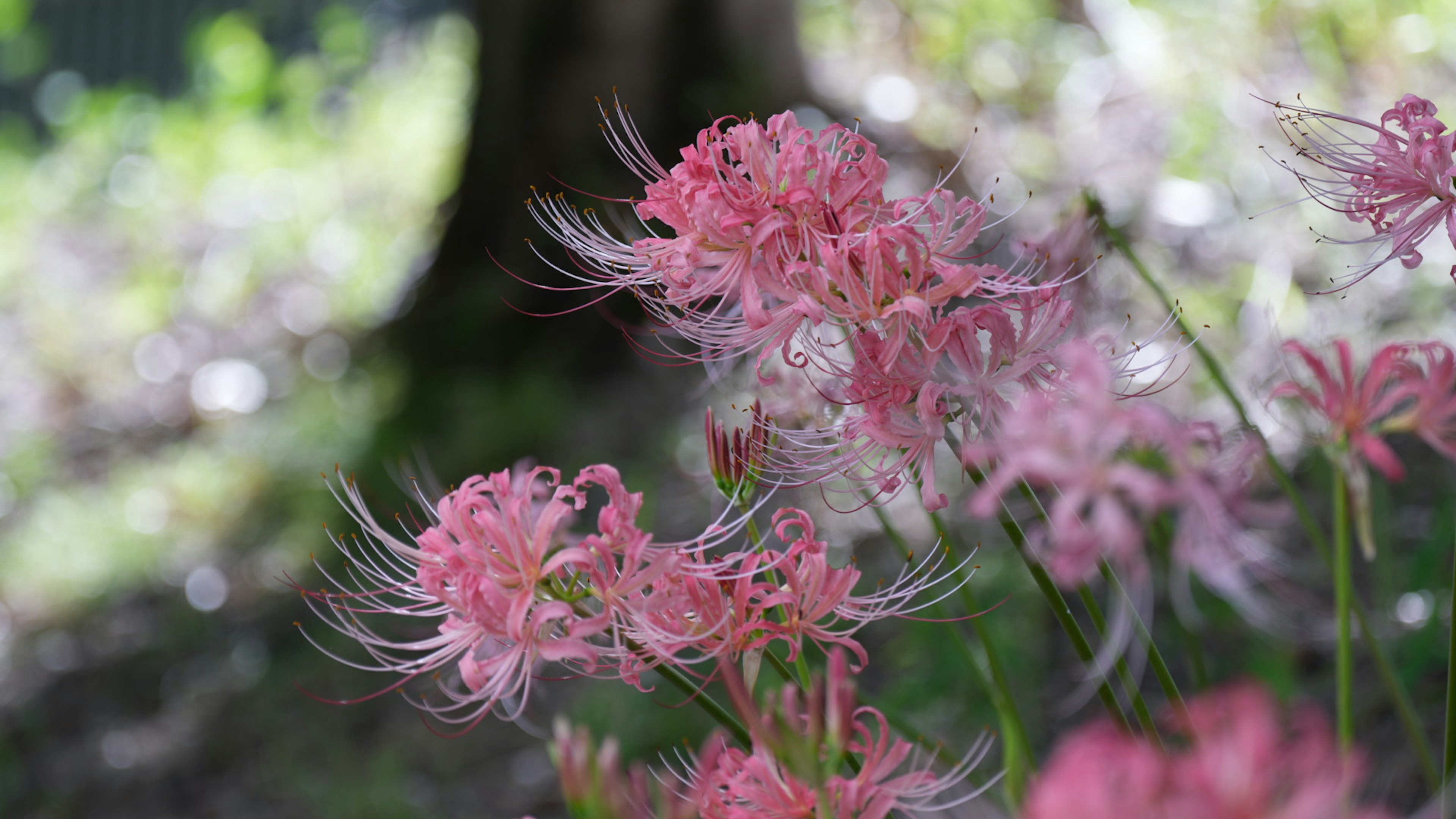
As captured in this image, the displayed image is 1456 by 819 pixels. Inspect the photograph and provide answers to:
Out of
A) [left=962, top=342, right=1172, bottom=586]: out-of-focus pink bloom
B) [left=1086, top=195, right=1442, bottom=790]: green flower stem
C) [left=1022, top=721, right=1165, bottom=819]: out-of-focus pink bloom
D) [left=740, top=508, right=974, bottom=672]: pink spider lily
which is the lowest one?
[left=1086, top=195, right=1442, bottom=790]: green flower stem

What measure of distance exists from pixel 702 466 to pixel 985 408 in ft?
8.13

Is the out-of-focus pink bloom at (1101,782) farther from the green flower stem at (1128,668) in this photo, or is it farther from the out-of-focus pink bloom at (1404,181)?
the out-of-focus pink bloom at (1404,181)

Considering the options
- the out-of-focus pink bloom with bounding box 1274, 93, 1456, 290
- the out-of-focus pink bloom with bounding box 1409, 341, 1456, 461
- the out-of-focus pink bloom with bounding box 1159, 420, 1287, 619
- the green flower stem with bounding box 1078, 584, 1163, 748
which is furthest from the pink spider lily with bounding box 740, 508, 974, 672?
the out-of-focus pink bloom with bounding box 1274, 93, 1456, 290

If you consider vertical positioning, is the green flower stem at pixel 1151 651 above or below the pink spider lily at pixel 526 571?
below

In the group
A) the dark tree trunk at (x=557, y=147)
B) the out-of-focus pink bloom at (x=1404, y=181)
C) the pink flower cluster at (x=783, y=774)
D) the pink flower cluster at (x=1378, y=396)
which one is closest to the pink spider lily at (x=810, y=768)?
the pink flower cluster at (x=783, y=774)

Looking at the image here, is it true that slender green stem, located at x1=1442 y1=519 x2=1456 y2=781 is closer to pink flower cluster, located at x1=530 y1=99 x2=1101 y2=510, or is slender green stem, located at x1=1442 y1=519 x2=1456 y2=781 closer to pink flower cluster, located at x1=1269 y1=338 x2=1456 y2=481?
pink flower cluster, located at x1=1269 y1=338 x2=1456 y2=481

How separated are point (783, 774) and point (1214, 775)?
39 cm

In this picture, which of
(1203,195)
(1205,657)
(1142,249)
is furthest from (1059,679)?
(1203,195)

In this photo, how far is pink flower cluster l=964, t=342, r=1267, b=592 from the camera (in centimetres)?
52

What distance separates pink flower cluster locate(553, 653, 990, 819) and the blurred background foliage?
69cm

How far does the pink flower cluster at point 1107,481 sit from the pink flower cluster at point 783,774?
16 cm

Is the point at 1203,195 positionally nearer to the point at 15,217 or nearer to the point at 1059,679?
the point at 1059,679

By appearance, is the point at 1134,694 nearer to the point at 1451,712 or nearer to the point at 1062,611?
the point at 1062,611

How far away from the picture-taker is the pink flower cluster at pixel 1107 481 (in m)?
0.52
